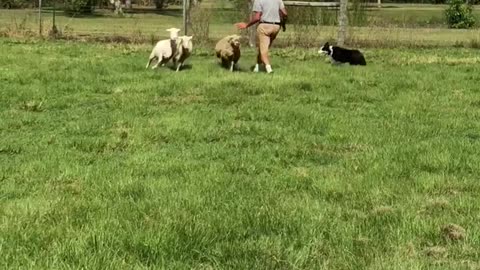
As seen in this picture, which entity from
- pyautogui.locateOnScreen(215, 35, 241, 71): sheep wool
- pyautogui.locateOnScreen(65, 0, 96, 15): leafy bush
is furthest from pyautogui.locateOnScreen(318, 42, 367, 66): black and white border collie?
pyautogui.locateOnScreen(65, 0, 96, 15): leafy bush

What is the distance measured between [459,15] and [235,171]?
33627mm

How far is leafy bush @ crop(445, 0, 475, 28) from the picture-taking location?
3600 centimetres

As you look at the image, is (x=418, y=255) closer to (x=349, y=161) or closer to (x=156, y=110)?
(x=349, y=161)

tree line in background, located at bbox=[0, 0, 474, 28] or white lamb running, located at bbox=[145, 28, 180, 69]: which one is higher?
tree line in background, located at bbox=[0, 0, 474, 28]

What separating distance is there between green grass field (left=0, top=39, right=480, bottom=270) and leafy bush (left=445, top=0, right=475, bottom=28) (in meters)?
24.9

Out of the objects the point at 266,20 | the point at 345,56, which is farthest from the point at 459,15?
the point at 266,20

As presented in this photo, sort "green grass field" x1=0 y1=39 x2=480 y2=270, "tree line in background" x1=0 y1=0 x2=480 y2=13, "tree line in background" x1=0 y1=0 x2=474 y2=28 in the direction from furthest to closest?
"tree line in background" x1=0 y1=0 x2=480 y2=13, "tree line in background" x1=0 y1=0 x2=474 y2=28, "green grass field" x1=0 y1=39 x2=480 y2=270

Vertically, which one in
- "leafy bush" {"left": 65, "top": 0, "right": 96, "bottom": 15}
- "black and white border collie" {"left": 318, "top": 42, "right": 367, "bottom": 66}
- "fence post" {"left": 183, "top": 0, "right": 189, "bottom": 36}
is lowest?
"black and white border collie" {"left": 318, "top": 42, "right": 367, "bottom": 66}

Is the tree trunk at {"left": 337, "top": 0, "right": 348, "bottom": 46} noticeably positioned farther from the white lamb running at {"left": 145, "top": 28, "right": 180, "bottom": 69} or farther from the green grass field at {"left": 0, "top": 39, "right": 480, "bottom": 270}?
the white lamb running at {"left": 145, "top": 28, "right": 180, "bottom": 69}

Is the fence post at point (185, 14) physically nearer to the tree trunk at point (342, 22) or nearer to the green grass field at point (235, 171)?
the tree trunk at point (342, 22)

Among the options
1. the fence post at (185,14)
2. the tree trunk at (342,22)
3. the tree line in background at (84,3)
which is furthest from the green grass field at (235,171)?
the tree line in background at (84,3)

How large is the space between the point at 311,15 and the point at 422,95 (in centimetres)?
1177

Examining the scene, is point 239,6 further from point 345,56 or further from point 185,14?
point 345,56

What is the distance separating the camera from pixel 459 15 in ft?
120
